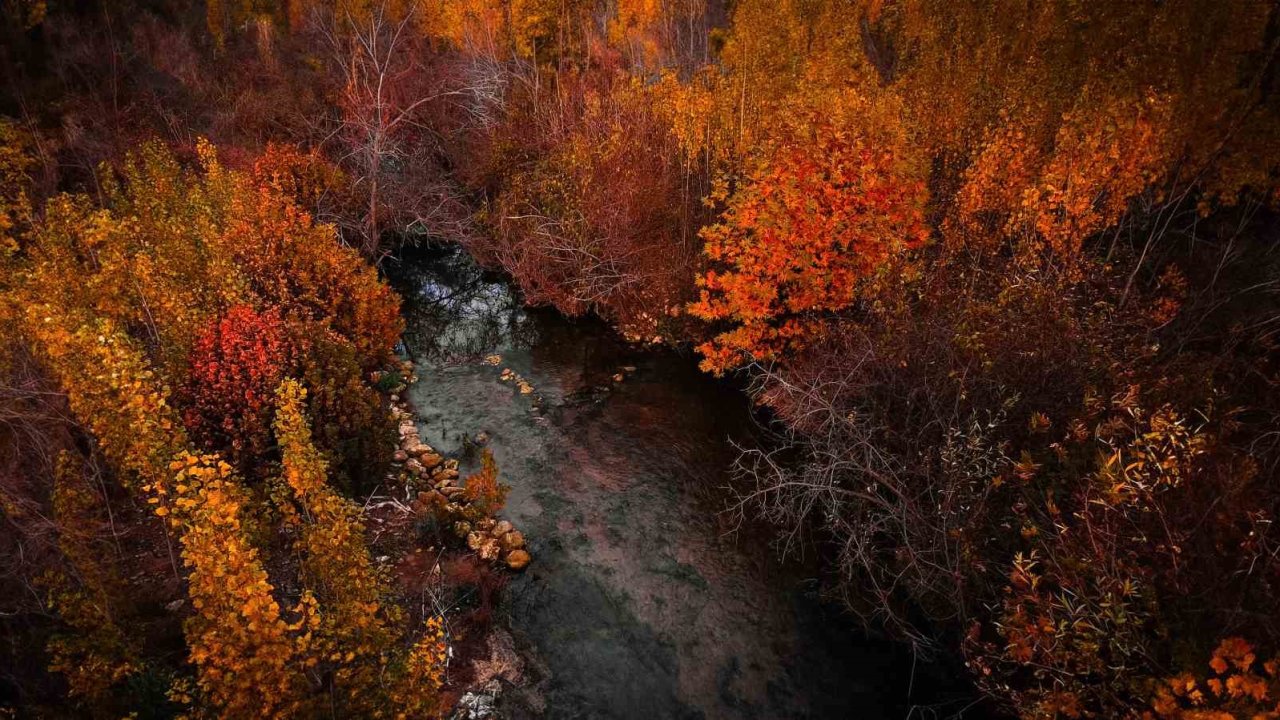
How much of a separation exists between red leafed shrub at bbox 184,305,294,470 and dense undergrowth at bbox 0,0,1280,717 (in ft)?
0.20

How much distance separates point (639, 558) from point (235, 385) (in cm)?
655

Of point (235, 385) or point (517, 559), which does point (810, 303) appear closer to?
point (517, 559)

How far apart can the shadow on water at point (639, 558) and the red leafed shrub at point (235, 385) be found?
11.0 ft

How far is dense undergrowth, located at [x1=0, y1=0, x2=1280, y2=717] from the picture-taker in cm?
536

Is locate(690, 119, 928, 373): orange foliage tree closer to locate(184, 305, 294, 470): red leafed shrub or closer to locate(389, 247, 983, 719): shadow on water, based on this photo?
locate(389, 247, 983, 719): shadow on water

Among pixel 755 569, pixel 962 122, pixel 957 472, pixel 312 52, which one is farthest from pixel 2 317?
pixel 312 52

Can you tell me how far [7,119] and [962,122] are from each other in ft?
75.2

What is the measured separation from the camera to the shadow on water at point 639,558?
302 inches

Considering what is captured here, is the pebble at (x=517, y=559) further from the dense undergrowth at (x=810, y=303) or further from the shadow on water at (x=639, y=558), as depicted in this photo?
the dense undergrowth at (x=810, y=303)

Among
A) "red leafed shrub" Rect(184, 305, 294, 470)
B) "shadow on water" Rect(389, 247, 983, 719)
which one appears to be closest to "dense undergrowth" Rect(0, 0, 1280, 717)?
"red leafed shrub" Rect(184, 305, 294, 470)

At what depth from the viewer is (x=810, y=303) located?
12.0 meters

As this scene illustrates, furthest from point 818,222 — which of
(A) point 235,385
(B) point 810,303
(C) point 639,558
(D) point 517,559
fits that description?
(A) point 235,385

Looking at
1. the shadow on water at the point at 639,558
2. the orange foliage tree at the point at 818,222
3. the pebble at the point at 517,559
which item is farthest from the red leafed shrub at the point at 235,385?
the orange foliage tree at the point at 818,222

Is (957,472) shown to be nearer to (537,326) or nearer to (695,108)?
(695,108)
